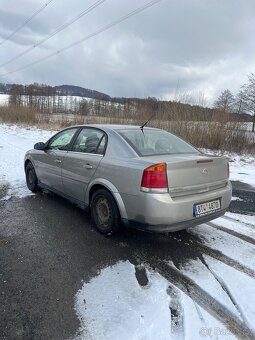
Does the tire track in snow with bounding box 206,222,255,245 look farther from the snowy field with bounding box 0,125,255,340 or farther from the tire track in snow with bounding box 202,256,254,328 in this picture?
the tire track in snow with bounding box 202,256,254,328

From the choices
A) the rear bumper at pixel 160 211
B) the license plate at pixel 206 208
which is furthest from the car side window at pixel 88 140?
the license plate at pixel 206 208

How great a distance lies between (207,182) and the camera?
390 centimetres

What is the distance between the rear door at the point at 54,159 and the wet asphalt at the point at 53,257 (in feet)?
1.67

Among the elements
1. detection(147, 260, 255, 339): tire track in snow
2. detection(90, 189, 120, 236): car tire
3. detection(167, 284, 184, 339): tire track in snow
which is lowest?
detection(167, 284, 184, 339): tire track in snow

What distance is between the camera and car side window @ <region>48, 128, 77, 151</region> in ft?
17.5

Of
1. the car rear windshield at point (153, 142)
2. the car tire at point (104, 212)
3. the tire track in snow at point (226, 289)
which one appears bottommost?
the tire track in snow at point (226, 289)

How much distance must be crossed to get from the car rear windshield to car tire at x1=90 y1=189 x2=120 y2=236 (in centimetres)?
76

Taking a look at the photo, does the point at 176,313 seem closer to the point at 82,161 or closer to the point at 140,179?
the point at 140,179

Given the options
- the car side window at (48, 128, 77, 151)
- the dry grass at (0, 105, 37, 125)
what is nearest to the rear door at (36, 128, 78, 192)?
the car side window at (48, 128, 77, 151)

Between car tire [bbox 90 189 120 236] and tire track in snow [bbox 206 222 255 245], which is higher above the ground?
car tire [bbox 90 189 120 236]

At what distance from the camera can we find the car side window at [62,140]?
5.35 meters

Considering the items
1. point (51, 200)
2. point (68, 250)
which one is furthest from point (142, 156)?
point (51, 200)

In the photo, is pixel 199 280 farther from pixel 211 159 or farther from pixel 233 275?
pixel 211 159

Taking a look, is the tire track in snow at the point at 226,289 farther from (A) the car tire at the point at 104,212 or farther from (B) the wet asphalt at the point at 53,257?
(A) the car tire at the point at 104,212
